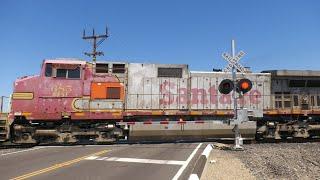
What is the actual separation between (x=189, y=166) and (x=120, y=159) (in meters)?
2.83

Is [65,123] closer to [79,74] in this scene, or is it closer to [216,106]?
[79,74]

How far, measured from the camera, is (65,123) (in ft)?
64.4

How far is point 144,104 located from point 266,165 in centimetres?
950

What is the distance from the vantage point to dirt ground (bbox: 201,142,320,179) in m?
10.2

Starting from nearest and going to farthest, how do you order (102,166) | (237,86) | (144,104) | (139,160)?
(102,166) < (139,160) < (237,86) < (144,104)

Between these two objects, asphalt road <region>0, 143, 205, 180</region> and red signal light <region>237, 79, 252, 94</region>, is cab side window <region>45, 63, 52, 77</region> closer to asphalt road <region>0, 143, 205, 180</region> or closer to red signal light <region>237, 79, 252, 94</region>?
asphalt road <region>0, 143, 205, 180</region>

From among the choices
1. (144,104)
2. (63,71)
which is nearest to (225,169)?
(144,104)

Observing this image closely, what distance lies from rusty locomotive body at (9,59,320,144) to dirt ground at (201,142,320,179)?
4.39 m

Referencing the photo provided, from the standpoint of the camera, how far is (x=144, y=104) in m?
20.4

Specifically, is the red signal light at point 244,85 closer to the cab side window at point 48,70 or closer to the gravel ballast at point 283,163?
the gravel ballast at point 283,163

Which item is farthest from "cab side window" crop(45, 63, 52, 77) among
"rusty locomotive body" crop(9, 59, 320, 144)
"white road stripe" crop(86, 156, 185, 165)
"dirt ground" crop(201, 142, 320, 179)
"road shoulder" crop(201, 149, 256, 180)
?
"road shoulder" crop(201, 149, 256, 180)

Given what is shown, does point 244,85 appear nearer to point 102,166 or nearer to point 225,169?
point 225,169

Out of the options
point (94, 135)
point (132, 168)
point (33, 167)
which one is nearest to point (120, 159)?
point (132, 168)

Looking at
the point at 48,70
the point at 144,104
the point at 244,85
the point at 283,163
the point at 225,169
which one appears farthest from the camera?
the point at 144,104
